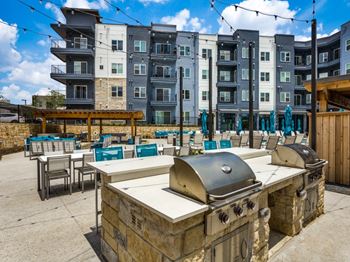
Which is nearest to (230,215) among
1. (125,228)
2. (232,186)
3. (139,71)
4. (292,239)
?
Result: (232,186)

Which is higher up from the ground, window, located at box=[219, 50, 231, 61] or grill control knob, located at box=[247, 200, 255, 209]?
window, located at box=[219, 50, 231, 61]

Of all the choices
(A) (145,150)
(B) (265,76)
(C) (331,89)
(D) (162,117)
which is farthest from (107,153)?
(B) (265,76)

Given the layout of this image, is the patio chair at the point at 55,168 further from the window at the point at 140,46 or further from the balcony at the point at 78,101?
the window at the point at 140,46

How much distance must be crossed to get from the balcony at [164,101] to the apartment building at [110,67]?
3.71 metres

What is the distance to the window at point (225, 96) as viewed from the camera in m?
27.5

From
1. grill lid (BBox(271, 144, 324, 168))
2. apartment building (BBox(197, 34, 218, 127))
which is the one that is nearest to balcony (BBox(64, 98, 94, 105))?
apartment building (BBox(197, 34, 218, 127))

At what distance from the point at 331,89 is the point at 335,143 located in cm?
169

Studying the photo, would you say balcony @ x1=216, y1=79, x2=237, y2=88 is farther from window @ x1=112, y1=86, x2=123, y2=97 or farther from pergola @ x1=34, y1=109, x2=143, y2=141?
pergola @ x1=34, y1=109, x2=143, y2=141

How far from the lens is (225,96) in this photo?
2758cm

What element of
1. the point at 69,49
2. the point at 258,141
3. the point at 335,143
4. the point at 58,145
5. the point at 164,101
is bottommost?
the point at 58,145

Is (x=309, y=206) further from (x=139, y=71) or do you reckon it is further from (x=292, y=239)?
(x=139, y=71)

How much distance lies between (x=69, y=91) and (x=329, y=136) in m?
24.9

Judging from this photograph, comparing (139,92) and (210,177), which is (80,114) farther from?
(210,177)

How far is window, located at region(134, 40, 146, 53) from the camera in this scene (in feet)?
83.3
